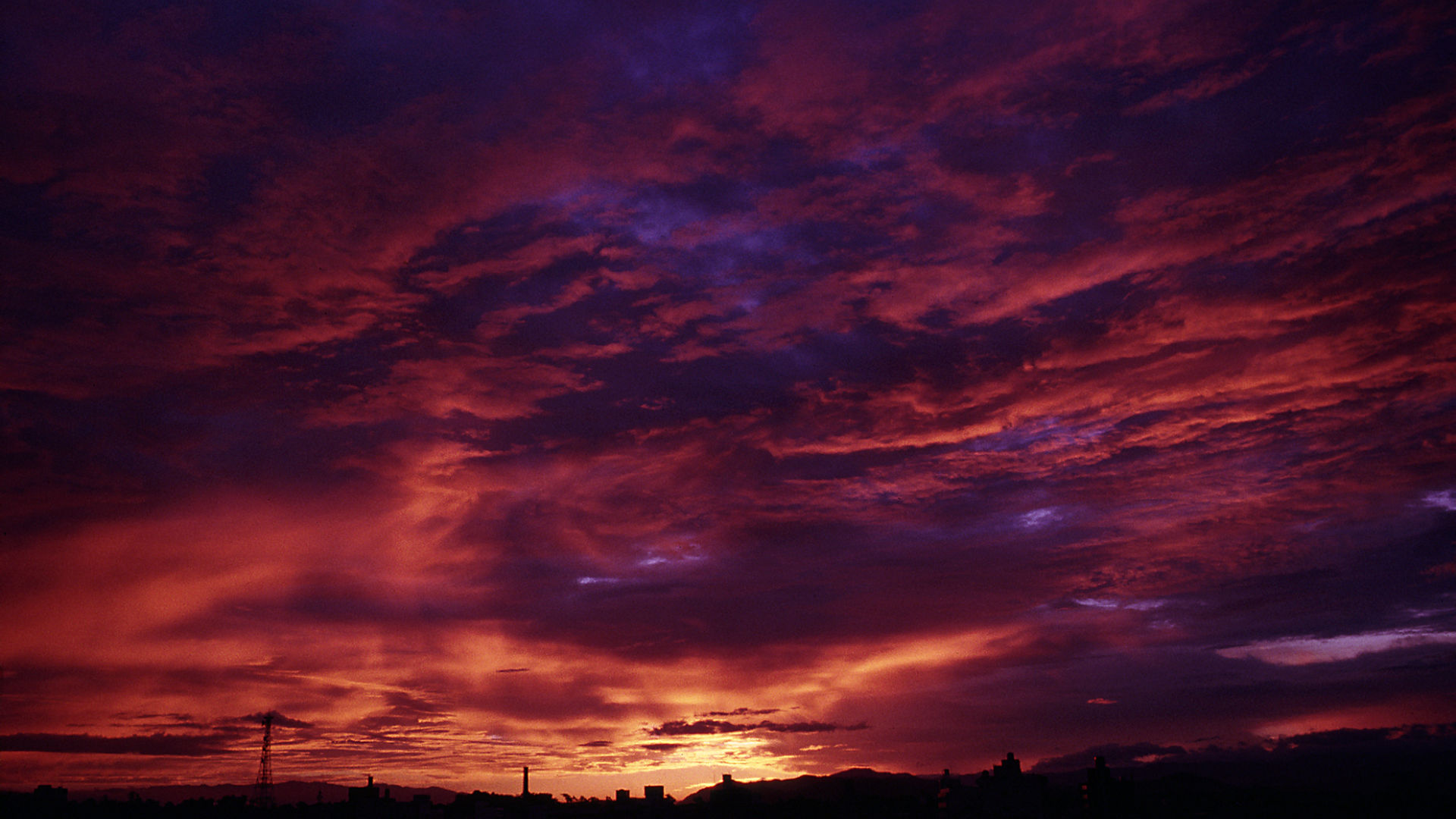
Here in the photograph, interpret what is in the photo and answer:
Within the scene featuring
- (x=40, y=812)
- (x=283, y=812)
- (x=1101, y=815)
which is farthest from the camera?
(x=1101, y=815)

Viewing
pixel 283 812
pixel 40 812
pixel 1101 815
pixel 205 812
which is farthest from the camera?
pixel 1101 815

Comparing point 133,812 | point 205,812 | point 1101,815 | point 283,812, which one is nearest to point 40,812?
point 133,812

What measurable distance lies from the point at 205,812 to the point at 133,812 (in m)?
11.3

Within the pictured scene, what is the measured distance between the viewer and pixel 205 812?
532 feet

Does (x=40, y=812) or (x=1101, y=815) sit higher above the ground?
(x=40, y=812)

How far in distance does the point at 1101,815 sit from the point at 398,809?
5621 inches

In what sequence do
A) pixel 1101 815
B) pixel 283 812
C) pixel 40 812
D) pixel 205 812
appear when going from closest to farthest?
pixel 40 812 → pixel 205 812 → pixel 283 812 → pixel 1101 815

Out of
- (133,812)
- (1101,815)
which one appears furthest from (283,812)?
(1101,815)

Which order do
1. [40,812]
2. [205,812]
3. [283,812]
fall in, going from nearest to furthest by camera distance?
[40,812] → [205,812] → [283,812]

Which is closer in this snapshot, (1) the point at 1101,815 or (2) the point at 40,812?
(2) the point at 40,812

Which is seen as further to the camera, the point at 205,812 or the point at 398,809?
the point at 398,809

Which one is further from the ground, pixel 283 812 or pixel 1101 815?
pixel 283 812

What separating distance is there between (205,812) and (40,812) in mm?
23721

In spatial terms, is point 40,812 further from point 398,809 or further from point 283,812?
point 398,809
